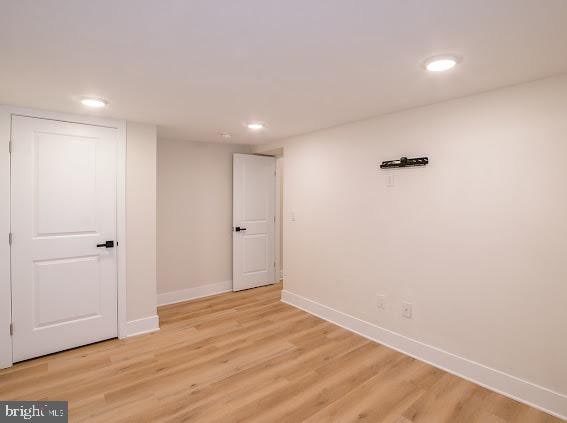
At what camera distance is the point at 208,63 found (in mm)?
1842

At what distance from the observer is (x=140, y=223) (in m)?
3.29

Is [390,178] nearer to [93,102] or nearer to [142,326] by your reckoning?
[93,102]

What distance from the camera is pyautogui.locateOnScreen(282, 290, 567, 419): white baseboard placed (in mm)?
2078

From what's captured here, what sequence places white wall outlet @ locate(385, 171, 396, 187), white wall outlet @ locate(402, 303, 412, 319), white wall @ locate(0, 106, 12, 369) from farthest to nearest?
1. white wall outlet @ locate(385, 171, 396, 187)
2. white wall outlet @ locate(402, 303, 412, 319)
3. white wall @ locate(0, 106, 12, 369)

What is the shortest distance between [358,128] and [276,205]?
222 cm

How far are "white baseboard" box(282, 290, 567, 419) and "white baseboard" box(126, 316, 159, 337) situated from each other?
193 centimetres

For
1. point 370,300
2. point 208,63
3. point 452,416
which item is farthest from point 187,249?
point 452,416

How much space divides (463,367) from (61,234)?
371 cm

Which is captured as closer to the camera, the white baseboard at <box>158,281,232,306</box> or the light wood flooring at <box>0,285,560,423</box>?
the light wood flooring at <box>0,285,560,423</box>

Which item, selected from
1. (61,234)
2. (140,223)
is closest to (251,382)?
(140,223)

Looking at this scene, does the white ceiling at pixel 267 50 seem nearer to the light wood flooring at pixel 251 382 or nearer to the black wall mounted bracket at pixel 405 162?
the black wall mounted bracket at pixel 405 162

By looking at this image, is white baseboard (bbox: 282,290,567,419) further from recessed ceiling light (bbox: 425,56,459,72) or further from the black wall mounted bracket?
recessed ceiling light (bbox: 425,56,459,72)

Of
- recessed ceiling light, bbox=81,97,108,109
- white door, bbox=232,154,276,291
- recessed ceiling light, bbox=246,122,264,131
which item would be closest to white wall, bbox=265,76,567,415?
recessed ceiling light, bbox=246,122,264,131

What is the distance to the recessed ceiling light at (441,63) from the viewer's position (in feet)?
5.87
